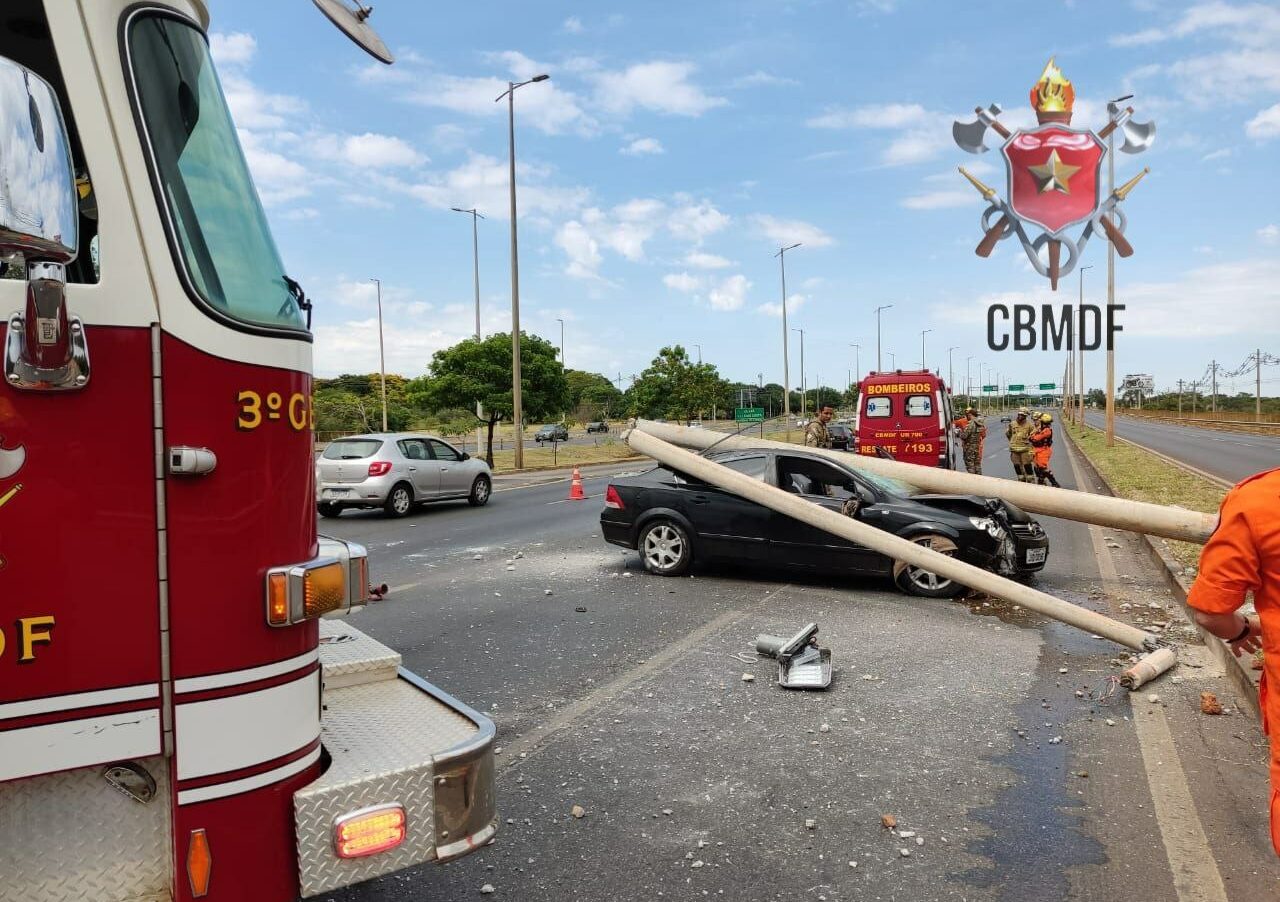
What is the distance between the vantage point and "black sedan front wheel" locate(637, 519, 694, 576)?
9.77 meters

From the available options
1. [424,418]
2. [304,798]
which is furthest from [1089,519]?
[424,418]

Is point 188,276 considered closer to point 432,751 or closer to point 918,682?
point 432,751

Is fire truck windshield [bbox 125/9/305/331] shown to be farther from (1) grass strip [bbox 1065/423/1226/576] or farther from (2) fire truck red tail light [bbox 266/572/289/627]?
(1) grass strip [bbox 1065/423/1226/576]

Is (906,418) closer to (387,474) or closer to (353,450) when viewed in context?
(387,474)

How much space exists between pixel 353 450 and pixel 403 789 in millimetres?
14534

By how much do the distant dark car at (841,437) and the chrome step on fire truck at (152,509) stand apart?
29.6 meters

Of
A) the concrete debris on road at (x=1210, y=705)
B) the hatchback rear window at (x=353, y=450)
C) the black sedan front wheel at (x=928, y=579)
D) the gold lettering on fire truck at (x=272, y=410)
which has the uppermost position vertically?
the gold lettering on fire truck at (x=272, y=410)

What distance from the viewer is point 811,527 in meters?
9.21

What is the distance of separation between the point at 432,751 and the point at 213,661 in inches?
27.8

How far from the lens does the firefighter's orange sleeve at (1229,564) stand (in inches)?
99.7

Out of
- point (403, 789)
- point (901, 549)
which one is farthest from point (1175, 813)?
point (403, 789)

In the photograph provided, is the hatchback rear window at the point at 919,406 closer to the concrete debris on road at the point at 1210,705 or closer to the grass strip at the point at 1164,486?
the grass strip at the point at 1164,486

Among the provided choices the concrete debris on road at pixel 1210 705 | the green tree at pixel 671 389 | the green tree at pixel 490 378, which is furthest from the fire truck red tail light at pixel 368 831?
the green tree at pixel 671 389

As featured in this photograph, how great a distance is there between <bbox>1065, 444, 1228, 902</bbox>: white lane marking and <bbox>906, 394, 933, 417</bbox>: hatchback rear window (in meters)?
15.3
